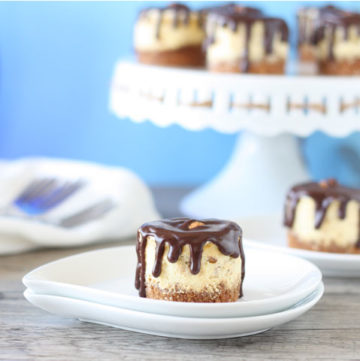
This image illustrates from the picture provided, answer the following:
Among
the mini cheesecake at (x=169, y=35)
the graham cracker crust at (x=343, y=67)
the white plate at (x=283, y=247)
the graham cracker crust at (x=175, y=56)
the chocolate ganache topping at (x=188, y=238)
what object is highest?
the mini cheesecake at (x=169, y=35)

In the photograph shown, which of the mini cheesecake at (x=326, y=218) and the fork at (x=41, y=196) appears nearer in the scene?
the mini cheesecake at (x=326, y=218)

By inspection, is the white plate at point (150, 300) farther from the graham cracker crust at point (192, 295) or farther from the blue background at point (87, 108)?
the blue background at point (87, 108)

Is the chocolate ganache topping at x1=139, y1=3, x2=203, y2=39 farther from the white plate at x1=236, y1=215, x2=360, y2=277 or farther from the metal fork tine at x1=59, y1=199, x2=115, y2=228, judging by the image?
the white plate at x1=236, y1=215, x2=360, y2=277

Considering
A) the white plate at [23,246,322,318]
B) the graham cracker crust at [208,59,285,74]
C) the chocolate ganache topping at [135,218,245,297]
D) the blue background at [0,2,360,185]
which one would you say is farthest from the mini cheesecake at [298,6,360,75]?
the chocolate ganache topping at [135,218,245,297]

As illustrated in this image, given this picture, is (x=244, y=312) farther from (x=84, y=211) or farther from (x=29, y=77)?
(x=29, y=77)

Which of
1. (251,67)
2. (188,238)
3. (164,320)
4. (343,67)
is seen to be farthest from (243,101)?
(164,320)

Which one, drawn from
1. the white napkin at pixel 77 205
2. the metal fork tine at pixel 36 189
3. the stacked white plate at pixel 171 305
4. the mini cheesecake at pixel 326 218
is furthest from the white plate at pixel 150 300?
the metal fork tine at pixel 36 189

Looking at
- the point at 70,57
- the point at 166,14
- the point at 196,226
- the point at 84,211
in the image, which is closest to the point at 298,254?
the point at 196,226
